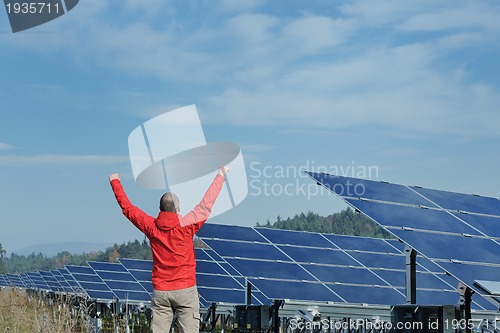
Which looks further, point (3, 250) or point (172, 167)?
point (3, 250)

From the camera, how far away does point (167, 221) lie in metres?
8.52

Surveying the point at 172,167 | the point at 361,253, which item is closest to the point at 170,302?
the point at 172,167

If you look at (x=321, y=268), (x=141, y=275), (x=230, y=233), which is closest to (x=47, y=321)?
(x=321, y=268)

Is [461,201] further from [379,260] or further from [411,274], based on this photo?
[379,260]

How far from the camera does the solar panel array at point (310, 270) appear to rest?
50.7 ft

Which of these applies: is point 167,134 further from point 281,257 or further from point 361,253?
point 361,253

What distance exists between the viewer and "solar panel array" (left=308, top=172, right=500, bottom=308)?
35.1 feet

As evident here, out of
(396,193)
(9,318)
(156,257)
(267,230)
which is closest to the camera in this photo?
(156,257)

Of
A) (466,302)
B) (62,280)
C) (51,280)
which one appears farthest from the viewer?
(51,280)

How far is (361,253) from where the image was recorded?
59.7 feet

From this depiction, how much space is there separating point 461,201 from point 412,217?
236cm

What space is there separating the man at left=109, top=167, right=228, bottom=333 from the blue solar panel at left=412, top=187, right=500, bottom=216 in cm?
571

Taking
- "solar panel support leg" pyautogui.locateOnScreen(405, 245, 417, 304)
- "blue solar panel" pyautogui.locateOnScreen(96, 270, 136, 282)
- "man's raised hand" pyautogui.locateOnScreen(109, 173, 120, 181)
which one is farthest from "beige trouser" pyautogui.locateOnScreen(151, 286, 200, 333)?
"blue solar panel" pyautogui.locateOnScreen(96, 270, 136, 282)

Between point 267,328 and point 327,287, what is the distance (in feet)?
5.40
